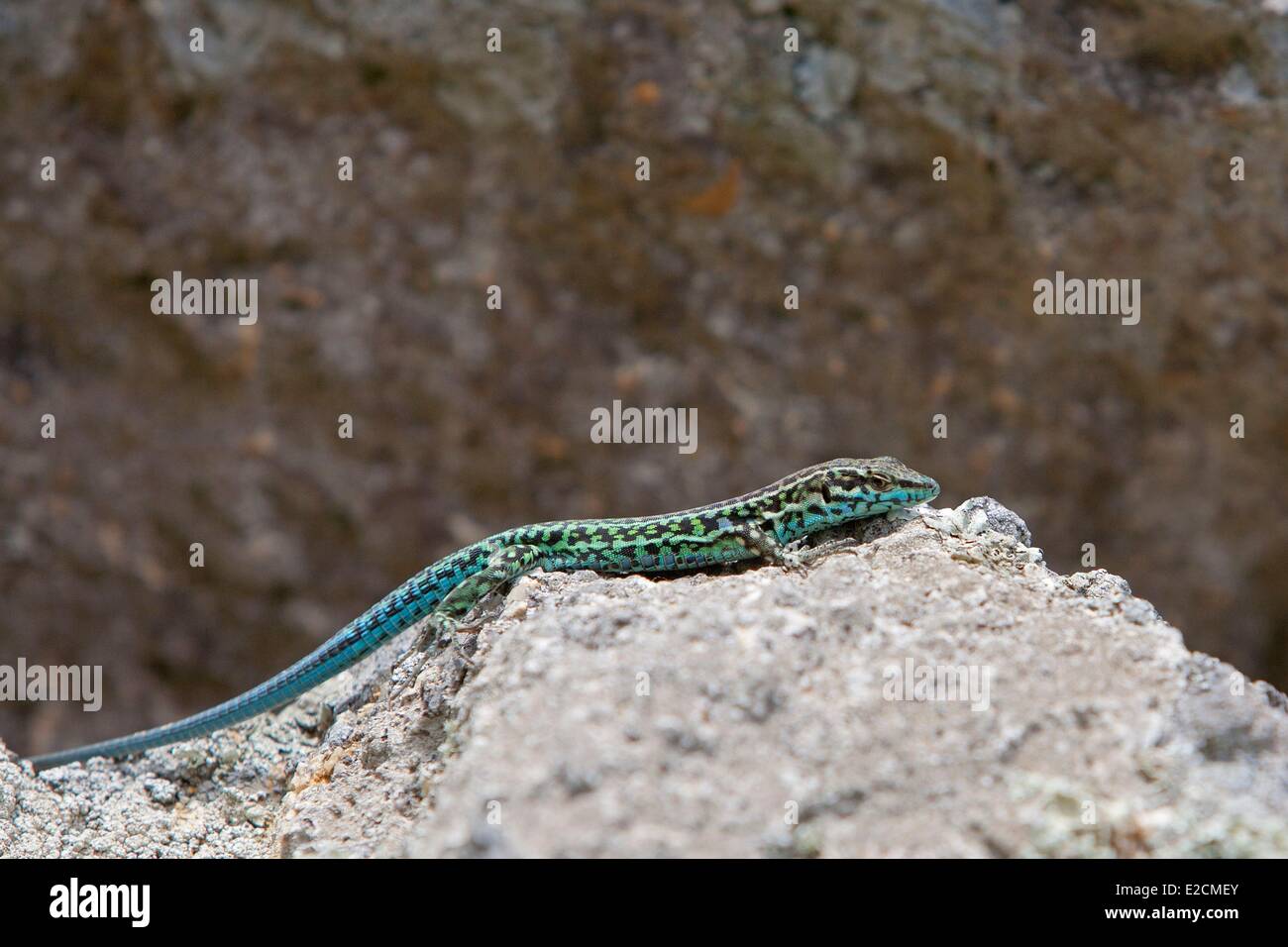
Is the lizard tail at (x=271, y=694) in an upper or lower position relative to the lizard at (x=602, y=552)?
lower

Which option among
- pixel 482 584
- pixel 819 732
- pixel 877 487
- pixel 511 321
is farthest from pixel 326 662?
pixel 511 321

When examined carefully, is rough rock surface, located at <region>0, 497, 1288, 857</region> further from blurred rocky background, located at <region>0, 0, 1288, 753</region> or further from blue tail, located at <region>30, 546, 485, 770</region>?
blurred rocky background, located at <region>0, 0, 1288, 753</region>

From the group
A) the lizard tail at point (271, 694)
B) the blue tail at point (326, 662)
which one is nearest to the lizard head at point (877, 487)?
the blue tail at point (326, 662)

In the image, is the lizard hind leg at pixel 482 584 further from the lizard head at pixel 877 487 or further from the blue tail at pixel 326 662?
the lizard head at pixel 877 487

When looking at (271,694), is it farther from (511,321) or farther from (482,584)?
(511,321)

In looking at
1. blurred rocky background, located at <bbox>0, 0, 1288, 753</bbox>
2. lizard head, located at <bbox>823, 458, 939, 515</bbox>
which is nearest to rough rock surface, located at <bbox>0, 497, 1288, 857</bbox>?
lizard head, located at <bbox>823, 458, 939, 515</bbox>

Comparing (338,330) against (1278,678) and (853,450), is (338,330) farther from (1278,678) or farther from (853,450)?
(1278,678)

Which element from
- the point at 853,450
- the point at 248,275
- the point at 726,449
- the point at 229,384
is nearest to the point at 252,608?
the point at 229,384
